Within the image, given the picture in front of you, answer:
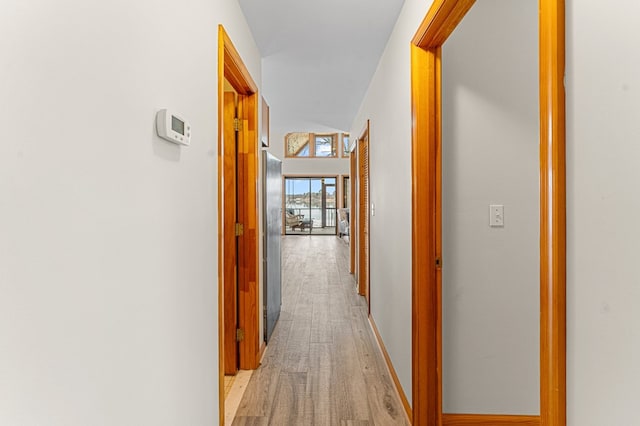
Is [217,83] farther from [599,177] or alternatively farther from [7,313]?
[599,177]

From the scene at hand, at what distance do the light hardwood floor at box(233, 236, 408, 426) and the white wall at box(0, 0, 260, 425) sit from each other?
3.18 ft

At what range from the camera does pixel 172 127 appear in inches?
46.6

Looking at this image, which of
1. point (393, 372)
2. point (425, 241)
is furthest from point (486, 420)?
point (425, 241)

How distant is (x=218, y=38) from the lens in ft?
5.90

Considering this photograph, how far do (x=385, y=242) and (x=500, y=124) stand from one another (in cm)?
125

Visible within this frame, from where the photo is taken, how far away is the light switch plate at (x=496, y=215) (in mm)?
2064

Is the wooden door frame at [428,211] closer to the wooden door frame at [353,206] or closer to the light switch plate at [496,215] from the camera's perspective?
the light switch plate at [496,215]

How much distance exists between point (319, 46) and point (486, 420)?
8.95 ft

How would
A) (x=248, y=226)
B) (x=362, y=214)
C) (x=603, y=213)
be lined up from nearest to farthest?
(x=603, y=213), (x=248, y=226), (x=362, y=214)

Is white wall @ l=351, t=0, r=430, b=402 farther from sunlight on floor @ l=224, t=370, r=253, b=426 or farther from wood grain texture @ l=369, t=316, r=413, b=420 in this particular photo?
sunlight on floor @ l=224, t=370, r=253, b=426

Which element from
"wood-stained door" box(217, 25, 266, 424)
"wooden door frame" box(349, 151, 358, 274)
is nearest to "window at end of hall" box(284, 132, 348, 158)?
"wooden door frame" box(349, 151, 358, 274)

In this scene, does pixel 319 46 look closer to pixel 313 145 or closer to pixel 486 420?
pixel 486 420

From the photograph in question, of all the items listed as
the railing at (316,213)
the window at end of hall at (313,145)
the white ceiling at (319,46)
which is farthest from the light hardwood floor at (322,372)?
the window at end of hall at (313,145)

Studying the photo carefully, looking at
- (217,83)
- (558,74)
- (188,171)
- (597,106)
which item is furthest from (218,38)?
(597,106)
